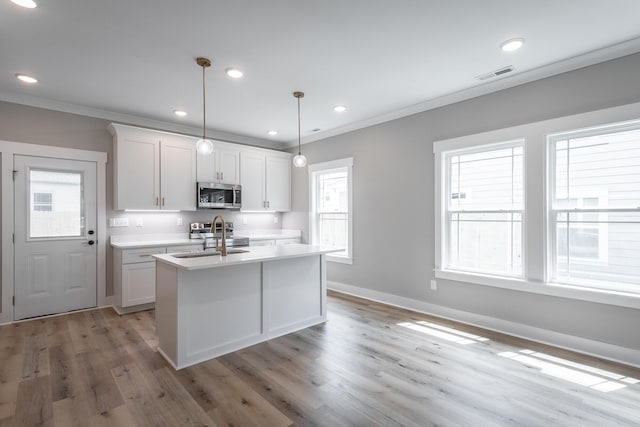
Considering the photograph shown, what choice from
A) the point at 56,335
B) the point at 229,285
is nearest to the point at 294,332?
the point at 229,285

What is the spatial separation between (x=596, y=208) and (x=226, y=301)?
138 inches

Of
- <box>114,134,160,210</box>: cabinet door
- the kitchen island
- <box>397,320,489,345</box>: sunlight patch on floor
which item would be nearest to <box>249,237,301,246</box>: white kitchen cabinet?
<box>114,134,160,210</box>: cabinet door

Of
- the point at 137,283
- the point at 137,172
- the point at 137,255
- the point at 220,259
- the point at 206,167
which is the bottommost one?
the point at 137,283

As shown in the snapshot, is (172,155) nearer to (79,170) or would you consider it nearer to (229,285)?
(79,170)

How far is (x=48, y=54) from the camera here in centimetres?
283

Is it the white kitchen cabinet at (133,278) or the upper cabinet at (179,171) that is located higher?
the upper cabinet at (179,171)

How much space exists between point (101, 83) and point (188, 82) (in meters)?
0.95

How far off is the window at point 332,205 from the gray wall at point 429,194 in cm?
14

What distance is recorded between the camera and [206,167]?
5.07m

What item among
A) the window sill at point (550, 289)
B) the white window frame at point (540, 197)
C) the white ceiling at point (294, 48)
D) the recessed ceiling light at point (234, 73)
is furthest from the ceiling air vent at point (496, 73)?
the recessed ceiling light at point (234, 73)

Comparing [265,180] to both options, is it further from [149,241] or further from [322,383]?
[322,383]

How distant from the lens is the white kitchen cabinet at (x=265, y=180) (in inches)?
220

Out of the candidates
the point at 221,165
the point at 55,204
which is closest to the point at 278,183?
the point at 221,165

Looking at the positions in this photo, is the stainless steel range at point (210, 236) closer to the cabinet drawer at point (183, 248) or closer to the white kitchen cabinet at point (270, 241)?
the cabinet drawer at point (183, 248)
